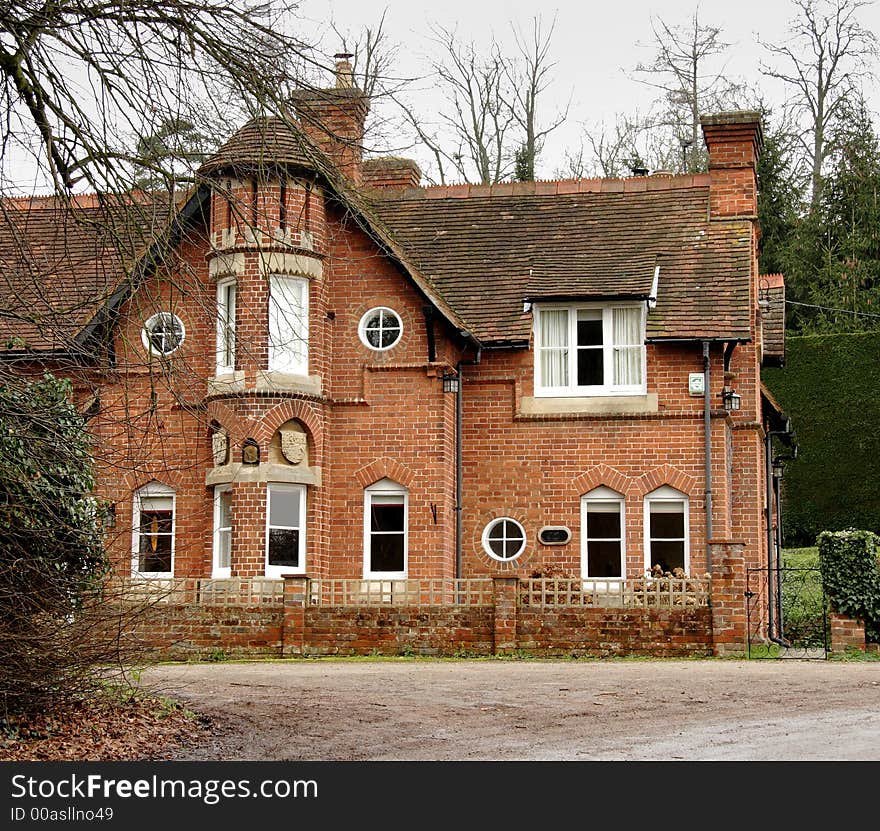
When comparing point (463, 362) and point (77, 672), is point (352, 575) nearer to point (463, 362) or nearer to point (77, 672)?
point (463, 362)

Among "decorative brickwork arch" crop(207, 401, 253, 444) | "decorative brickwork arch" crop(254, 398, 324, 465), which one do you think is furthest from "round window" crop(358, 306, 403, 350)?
"decorative brickwork arch" crop(207, 401, 253, 444)

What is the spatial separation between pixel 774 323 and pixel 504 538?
28.6ft

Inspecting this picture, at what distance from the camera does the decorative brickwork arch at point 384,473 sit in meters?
25.4

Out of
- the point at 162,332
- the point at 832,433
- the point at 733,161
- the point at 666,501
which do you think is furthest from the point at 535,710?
the point at 832,433

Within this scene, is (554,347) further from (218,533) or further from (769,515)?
(218,533)

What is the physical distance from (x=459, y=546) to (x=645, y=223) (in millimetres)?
7247

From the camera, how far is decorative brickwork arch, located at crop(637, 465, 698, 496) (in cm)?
2523

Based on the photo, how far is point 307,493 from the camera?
25125 mm

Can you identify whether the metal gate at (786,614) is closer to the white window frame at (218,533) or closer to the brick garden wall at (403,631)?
the brick garden wall at (403,631)

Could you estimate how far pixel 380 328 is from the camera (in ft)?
85.0

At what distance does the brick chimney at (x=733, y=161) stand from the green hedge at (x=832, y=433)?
12704 mm

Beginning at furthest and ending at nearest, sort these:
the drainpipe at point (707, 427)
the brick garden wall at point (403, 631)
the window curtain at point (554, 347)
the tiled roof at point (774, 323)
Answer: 1. the tiled roof at point (774, 323)
2. the window curtain at point (554, 347)
3. the drainpipe at point (707, 427)
4. the brick garden wall at point (403, 631)

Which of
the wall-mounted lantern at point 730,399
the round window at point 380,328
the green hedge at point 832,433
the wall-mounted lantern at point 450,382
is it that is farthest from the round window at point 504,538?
the green hedge at point 832,433

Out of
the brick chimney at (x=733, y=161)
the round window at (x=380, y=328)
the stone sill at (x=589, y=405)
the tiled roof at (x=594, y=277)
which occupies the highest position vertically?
the brick chimney at (x=733, y=161)
